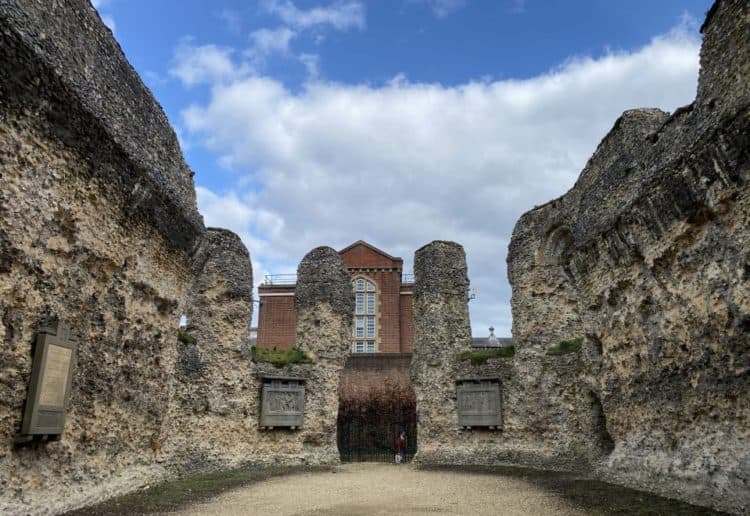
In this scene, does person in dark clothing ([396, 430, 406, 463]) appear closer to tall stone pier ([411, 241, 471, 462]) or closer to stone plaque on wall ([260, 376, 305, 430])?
tall stone pier ([411, 241, 471, 462])

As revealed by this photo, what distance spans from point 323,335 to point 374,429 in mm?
5807

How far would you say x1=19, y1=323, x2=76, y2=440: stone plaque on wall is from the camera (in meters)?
5.01

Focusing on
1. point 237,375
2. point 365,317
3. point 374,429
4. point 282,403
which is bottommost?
point 374,429

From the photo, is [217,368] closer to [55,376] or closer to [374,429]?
[374,429]

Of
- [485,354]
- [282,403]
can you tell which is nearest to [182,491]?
[282,403]

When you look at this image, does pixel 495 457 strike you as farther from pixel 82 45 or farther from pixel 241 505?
pixel 82 45

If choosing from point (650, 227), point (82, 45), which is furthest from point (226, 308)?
point (650, 227)

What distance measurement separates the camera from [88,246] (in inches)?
238

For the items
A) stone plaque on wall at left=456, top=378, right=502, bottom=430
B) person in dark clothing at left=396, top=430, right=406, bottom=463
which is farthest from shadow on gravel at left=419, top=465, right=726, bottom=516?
person in dark clothing at left=396, top=430, right=406, bottom=463

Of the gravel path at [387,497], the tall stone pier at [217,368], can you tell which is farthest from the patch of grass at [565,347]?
the tall stone pier at [217,368]

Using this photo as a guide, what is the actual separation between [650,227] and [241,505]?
6.93m

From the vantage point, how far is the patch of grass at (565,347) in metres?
14.3

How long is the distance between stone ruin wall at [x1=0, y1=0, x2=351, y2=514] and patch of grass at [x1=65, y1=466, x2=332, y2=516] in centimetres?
18

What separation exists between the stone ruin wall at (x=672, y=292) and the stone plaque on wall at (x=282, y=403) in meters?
6.32
